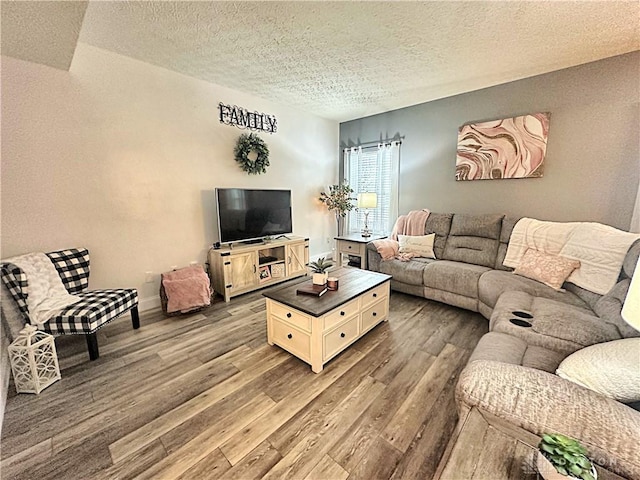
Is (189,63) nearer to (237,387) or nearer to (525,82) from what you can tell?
(237,387)

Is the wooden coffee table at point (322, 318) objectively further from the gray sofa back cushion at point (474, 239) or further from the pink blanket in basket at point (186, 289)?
the gray sofa back cushion at point (474, 239)

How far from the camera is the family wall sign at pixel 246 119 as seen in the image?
3.42 m

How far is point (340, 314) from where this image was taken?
6.89 feet

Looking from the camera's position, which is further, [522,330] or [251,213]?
[251,213]

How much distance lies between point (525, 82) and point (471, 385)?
3.57 meters

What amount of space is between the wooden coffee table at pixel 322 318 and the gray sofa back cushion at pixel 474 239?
1.32 metres

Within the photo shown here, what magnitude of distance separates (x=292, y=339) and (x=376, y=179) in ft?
10.8

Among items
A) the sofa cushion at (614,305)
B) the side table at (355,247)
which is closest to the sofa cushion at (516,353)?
the sofa cushion at (614,305)

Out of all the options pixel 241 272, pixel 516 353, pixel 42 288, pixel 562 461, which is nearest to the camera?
pixel 562 461

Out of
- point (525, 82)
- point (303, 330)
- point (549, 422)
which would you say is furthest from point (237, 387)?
point (525, 82)

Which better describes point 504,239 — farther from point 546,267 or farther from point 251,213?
point 251,213

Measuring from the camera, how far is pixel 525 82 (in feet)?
10.1

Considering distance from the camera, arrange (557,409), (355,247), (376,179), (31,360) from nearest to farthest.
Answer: (557,409)
(31,360)
(355,247)
(376,179)

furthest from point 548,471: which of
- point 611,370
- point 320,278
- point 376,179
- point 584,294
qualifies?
point 376,179
